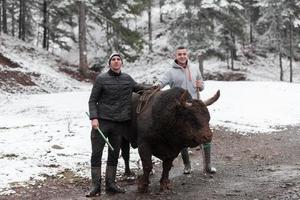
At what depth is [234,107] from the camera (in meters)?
19.0

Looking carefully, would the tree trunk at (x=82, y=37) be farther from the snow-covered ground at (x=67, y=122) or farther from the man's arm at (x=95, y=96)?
the man's arm at (x=95, y=96)

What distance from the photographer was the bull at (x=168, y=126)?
7.14 meters

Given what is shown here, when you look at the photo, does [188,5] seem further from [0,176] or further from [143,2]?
[0,176]

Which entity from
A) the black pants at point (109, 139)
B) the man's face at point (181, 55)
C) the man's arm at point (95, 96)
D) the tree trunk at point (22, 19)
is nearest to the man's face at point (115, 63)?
the man's arm at point (95, 96)

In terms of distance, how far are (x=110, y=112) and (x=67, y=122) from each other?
6.85m

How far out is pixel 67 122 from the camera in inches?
570

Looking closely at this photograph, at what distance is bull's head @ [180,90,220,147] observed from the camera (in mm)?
7078

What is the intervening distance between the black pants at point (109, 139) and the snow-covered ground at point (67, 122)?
1362mm

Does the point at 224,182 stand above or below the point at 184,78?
below

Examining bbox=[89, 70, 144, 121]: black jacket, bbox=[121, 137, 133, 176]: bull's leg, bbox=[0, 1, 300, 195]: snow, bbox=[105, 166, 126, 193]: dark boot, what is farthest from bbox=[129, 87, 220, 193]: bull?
bbox=[0, 1, 300, 195]: snow

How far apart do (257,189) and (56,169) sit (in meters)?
4.00

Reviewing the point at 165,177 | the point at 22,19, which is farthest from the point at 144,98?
the point at 22,19

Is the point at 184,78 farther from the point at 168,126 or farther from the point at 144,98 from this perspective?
the point at 168,126

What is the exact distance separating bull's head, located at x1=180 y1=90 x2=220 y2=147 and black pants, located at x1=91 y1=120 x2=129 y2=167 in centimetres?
133
